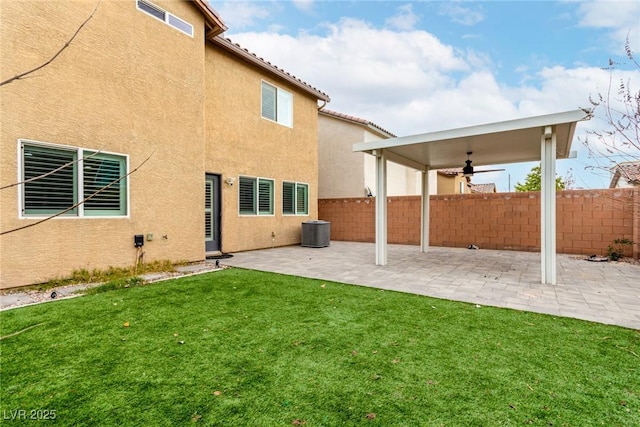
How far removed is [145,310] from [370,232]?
10319 mm

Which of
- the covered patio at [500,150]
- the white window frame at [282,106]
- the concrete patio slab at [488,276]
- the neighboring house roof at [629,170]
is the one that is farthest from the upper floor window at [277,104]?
the neighboring house roof at [629,170]

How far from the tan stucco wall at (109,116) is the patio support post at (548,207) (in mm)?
7737

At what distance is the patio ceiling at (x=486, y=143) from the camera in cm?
598

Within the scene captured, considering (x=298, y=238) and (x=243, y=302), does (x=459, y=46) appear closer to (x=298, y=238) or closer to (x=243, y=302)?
(x=298, y=238)

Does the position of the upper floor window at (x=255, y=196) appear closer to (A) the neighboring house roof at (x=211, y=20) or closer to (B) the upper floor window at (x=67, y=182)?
(B) the upper floor window at (x=67, y=182)

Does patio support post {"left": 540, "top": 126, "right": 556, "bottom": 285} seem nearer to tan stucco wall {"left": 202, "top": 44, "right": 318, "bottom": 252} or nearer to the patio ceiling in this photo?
the patio ceiling

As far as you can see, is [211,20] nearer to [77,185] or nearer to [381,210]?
[77,185]

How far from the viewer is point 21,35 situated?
5508mm

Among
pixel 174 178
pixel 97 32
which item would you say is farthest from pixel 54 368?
pixel 97 32

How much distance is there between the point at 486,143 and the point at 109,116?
323 inches

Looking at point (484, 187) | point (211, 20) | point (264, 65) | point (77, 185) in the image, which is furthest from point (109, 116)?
point (484, 187)

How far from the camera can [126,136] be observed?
6.91 meters

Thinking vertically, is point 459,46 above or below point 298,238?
above

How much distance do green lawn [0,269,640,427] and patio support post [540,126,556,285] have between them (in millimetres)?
2344
